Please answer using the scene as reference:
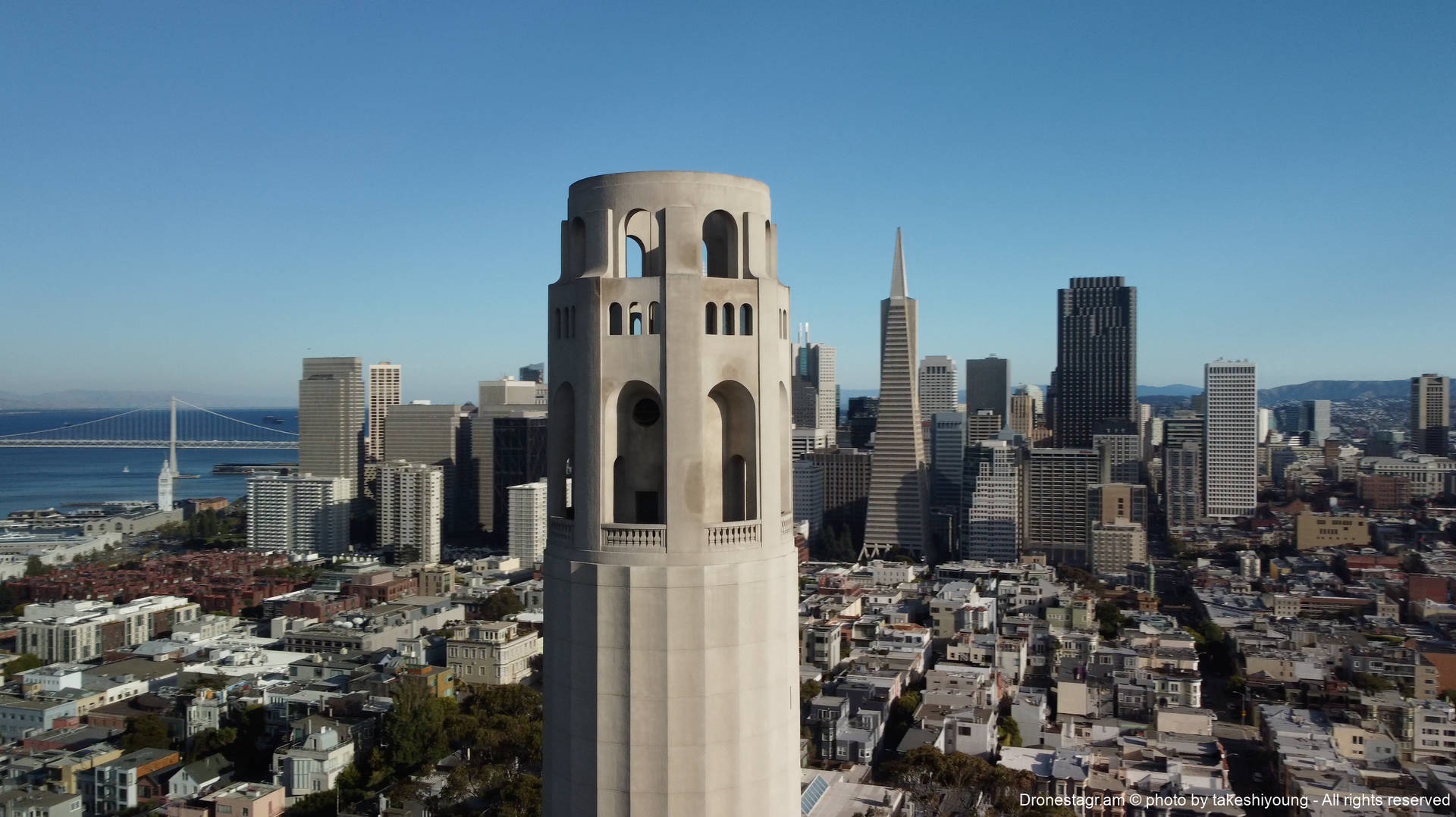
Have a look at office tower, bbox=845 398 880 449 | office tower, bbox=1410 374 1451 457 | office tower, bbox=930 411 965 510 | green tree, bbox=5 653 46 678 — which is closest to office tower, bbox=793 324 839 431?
office tower, bbox=845 398 880 449

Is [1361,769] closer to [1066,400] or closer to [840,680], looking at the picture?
[840,680]

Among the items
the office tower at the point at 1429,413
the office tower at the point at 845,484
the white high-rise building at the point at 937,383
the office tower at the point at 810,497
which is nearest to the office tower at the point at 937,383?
the white high-rise building at the point at 937,383

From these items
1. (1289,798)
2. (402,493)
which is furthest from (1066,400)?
(1289,798)

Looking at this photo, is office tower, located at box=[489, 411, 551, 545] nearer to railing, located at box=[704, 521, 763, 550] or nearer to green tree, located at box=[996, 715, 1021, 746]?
green tree, located at box=[996, 715, 1021, 746]

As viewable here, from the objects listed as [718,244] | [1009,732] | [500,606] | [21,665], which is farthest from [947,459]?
[718,244]

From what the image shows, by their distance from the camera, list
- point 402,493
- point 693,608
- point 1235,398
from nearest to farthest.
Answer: point 693,608, point 402,493, point 1235,398
